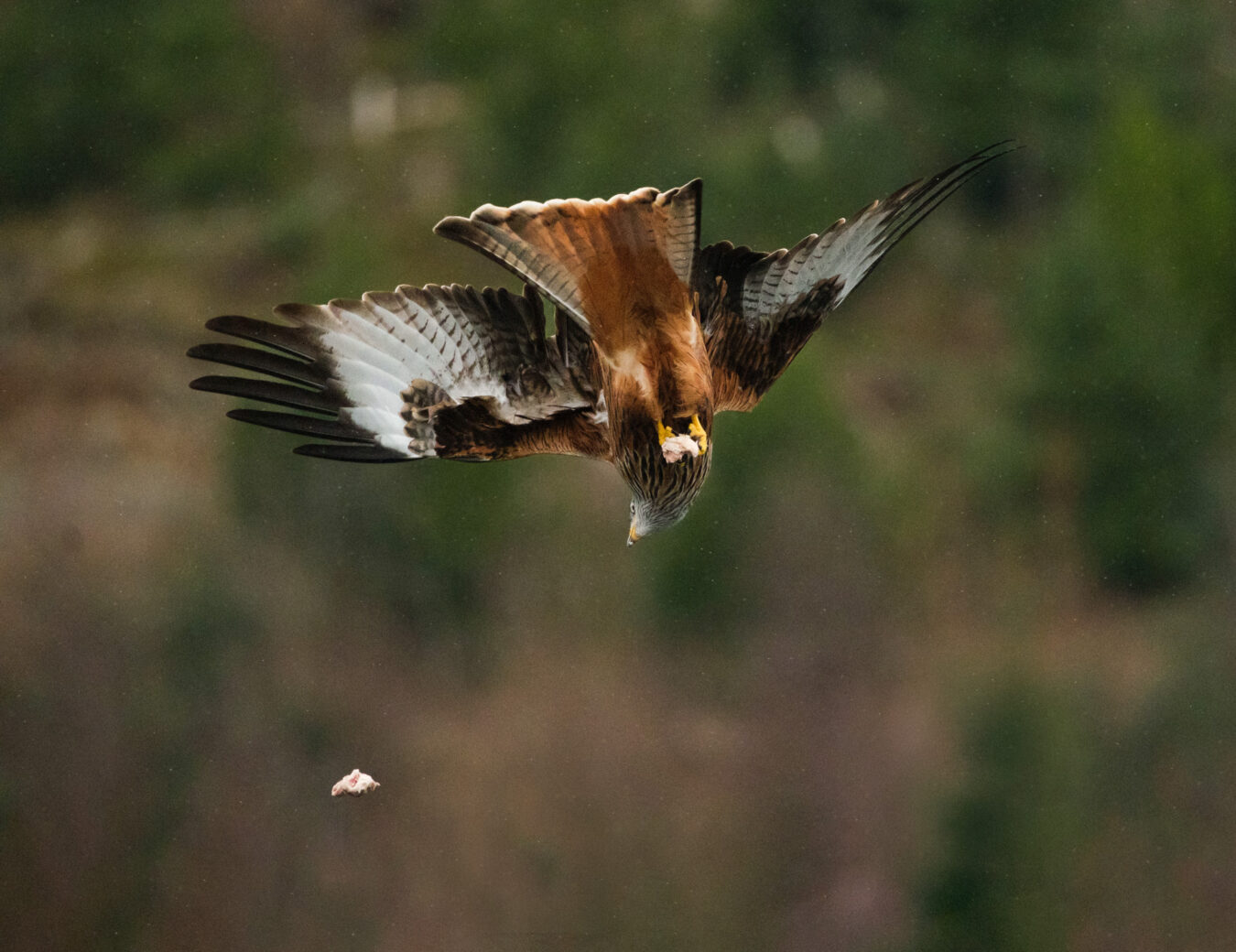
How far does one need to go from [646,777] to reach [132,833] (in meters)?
4.38

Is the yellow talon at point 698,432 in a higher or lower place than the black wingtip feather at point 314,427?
lower

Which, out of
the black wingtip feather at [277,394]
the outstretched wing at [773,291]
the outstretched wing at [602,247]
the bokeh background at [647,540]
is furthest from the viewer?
the bokeh background at [647,540]

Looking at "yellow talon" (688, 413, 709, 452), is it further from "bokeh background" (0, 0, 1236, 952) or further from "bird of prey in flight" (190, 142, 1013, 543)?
"bokeh background" (0, 0, 1236, 952)

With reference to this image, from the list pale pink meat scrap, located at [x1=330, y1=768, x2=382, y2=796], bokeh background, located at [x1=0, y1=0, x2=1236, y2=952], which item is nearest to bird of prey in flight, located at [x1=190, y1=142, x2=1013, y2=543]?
pale pink meat scrap, located at [x1=330, y1=768, x2=382, y2=796]

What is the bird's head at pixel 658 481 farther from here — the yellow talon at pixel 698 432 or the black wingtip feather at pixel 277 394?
the black wingtip feather at pixel 277 394

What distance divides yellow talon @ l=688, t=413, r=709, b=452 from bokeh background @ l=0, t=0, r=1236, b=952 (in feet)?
35.2

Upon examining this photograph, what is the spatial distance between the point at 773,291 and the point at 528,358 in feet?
1.81

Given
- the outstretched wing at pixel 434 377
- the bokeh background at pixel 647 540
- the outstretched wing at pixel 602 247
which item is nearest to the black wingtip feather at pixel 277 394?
the outstretched wing at pixel 434 377

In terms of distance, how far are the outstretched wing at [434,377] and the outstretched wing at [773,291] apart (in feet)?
1.06

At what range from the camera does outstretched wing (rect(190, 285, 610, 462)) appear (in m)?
3.40

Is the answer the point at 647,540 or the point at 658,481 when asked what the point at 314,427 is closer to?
the point at 658,481

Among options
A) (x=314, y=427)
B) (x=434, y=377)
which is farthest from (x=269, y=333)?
(x=434, y=377)

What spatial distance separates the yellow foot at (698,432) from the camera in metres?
3.01

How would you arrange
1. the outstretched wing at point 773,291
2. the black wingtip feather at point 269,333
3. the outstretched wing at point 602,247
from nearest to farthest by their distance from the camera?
the outstretched wing at point 602,247
the black wingtip feather at point 269,333
the outstretched wing at point 773,291
